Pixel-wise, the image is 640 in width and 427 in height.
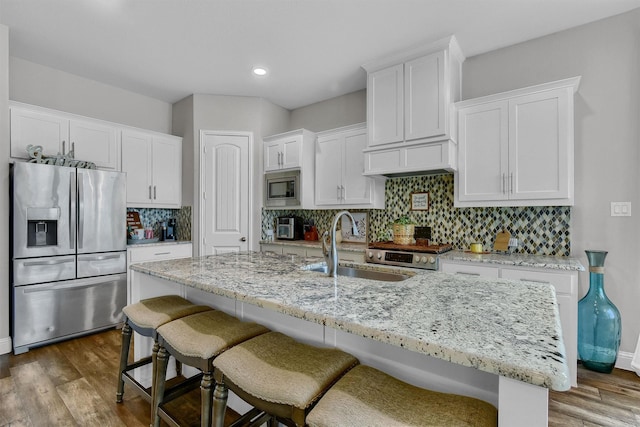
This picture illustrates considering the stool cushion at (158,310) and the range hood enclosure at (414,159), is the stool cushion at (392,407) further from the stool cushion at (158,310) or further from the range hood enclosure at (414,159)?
the range hood enclosure at (414,159)

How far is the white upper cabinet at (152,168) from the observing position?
3.75 m

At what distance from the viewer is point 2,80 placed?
105 inches

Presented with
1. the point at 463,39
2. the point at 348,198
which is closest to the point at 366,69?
the point at 463,39

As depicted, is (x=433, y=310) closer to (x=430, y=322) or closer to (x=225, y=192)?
(x=430, y=322)

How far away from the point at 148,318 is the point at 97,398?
0.88 meters

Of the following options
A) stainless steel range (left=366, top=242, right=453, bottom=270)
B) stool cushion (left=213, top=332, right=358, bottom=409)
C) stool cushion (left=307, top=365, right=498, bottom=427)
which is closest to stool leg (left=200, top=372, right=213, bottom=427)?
stool cushion (left=213, top=332, right=358, bottom=409)

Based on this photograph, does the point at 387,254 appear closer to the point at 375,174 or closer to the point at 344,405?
the point at 375,174

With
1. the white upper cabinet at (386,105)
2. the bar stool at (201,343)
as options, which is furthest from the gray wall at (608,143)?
the bar stool at (201,343)

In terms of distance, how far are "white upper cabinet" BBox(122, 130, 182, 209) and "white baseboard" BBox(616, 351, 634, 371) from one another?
4761mm

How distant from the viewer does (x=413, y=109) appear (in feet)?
9.68

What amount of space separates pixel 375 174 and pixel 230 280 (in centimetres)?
213

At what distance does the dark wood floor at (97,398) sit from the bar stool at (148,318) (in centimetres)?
16

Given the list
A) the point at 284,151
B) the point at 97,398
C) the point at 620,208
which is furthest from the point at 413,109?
the point at 97,398

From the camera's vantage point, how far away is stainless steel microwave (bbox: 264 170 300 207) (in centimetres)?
393
